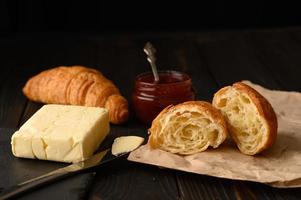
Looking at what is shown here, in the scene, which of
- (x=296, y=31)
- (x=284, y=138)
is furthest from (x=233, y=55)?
(x=284, y=138)

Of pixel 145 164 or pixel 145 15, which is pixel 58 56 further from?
pixel 145 164

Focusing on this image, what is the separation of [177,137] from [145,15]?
6.76ft

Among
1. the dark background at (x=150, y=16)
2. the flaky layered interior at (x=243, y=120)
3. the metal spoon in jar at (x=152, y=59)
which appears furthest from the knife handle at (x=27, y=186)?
the dark background at (x=150, y=16)

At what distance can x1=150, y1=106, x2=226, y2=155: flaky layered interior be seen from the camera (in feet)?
5.36

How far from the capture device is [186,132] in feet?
5.46

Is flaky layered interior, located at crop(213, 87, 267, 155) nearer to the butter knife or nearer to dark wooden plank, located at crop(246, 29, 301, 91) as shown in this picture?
the butter knife

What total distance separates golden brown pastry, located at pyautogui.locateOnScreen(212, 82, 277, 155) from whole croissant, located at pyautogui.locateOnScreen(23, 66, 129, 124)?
17.6 inches

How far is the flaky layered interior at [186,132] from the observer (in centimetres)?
163

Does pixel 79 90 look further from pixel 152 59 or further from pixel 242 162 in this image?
pixel 242 162

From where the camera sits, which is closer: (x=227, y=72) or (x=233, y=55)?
(x=227, y=72)

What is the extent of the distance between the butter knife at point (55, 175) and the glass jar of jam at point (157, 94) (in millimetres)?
345

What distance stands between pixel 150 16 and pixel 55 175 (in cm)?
222

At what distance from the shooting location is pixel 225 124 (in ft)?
5.40

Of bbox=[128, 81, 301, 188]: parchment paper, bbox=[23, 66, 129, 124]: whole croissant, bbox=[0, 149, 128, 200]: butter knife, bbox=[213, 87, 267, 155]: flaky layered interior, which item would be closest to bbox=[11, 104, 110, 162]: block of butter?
bbox=[0, 149, 128, 200]: butter knife
